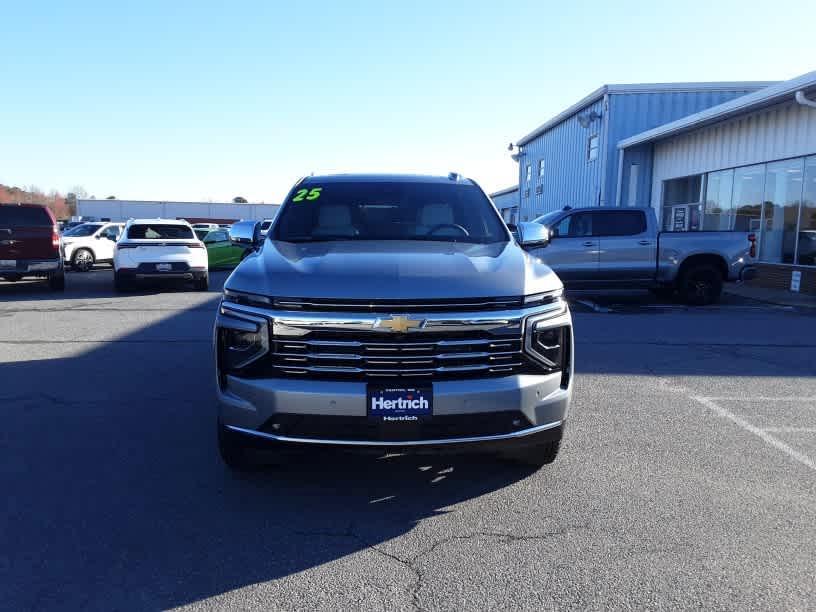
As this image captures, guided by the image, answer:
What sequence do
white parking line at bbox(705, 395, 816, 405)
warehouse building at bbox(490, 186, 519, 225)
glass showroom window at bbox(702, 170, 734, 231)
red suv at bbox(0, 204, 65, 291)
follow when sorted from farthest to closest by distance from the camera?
warehouse building at bbox(490, 186, 519, 225) < glass showroom window at bbox(702, 170, 734, 231) < red suv at bbox(0, 204, 65, 291) < white parking line at bbox(705, 395, 816, 405)

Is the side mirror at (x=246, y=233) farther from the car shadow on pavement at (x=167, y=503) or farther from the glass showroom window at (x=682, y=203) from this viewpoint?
the glass showroom window at (x=682, y=203)

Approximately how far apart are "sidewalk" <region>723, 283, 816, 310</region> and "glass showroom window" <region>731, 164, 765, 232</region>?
4.89 feet

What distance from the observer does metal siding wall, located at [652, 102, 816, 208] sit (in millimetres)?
15469

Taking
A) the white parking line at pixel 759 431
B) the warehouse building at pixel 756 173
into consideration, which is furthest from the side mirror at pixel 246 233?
the warehouse building at pixel 756 173

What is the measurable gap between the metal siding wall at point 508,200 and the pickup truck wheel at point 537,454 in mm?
36698

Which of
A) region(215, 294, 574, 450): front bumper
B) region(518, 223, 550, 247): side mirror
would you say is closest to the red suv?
region(518, 223, 550, 247): side mirror

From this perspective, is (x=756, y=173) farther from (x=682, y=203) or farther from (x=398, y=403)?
(x=398, y=403)

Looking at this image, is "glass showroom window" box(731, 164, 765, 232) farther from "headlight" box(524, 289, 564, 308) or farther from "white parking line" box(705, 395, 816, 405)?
"headlight" box(524, 289, 564, 308)

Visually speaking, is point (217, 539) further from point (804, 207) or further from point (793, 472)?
point (804, 207)

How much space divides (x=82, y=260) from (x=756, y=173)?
769 inches

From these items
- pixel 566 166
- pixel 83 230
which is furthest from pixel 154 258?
pixel 566 166

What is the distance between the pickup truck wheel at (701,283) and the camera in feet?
44.9

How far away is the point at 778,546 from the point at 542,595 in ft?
4.32

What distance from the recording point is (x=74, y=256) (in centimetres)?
2136
